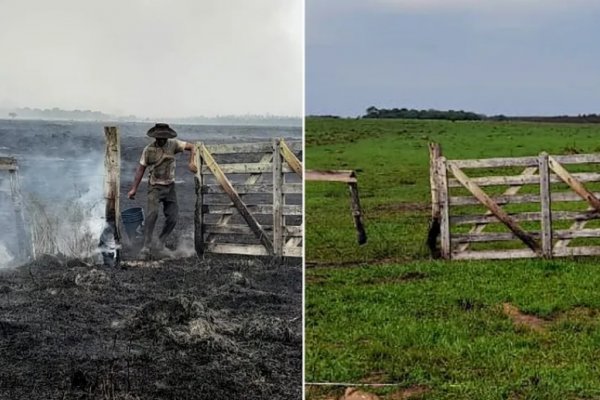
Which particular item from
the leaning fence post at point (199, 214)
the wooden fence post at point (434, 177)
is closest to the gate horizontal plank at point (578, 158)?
the wooden fence post at point (434, 177)

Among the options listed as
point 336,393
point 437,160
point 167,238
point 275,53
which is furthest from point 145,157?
point 437,160

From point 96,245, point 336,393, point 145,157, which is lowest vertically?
point 336,393

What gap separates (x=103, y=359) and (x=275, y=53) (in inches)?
50.6

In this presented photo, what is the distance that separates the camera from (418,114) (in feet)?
19.3

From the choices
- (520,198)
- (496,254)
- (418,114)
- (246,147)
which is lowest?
(496,254)

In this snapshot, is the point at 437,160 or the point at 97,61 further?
the point at 437,160

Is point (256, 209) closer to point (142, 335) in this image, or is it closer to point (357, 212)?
point (142, 335)

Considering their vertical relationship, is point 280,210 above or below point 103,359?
above

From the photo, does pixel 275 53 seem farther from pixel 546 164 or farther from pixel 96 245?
A: pixel 546 164

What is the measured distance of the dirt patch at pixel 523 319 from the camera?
5.67 m

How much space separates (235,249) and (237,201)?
19 cm

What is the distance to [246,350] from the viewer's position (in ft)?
14.0

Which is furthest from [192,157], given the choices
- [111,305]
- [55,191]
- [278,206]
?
[111,305]

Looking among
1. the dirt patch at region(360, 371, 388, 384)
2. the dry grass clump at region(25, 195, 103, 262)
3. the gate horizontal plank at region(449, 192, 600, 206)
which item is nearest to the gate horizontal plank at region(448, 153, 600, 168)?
the gate horizontal plank at region(449, 192, 600, 206)
